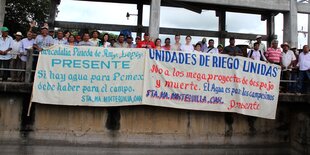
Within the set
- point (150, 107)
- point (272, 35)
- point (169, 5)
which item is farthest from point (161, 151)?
point (272, 35)

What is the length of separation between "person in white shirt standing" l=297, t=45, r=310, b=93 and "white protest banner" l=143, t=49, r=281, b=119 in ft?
2.56

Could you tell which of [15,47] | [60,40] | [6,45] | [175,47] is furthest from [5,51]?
[175,47]

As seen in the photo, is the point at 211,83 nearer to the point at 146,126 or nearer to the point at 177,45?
the point at 177,45

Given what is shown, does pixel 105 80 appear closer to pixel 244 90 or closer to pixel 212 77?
pixel 212 77

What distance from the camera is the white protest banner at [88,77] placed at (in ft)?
26.2

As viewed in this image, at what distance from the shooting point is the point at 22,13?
27.8 m

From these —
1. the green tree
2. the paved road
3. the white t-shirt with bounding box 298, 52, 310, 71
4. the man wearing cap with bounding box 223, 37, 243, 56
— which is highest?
the green tree

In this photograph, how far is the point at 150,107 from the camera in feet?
28.5

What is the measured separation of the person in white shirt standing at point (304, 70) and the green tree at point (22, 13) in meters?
21.2

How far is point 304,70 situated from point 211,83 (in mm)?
2847

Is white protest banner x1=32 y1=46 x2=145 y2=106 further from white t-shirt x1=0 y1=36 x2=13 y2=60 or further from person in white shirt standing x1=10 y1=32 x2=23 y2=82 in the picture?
white t-shirt x1=0 y1=36 x2=13 y2=60

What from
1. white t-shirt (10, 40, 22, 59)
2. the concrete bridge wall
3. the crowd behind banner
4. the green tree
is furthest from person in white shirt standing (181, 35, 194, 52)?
the green tree

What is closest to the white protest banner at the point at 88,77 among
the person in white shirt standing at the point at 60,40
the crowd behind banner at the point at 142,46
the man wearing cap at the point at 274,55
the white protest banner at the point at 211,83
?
the white protest banner at the point at 211,83

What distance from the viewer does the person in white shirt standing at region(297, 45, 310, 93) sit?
30.7 ft
